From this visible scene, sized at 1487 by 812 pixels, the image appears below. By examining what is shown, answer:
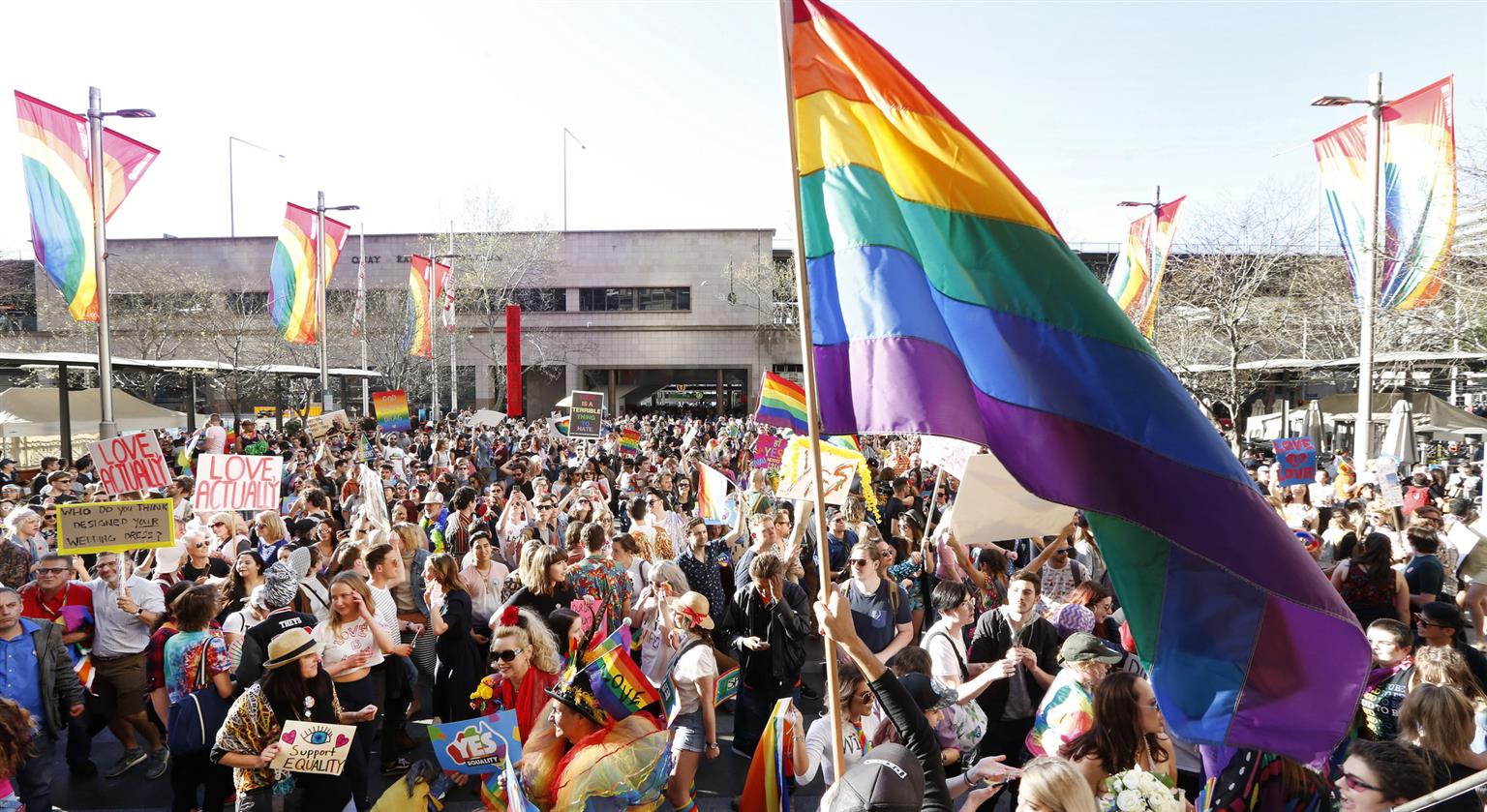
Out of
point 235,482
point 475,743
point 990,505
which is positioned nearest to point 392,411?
point 235,482

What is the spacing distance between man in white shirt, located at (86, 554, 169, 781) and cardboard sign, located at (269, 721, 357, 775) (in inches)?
111

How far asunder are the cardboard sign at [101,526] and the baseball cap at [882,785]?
631 cm

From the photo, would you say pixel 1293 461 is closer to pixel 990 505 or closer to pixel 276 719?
pixel 990 505

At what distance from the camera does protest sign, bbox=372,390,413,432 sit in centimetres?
2056

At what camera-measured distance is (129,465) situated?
9641 millimetres

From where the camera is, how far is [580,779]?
383cm

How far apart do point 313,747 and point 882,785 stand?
310cm

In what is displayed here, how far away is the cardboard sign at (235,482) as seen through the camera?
30.8 ft

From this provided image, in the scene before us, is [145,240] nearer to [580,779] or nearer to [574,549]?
[574,549]

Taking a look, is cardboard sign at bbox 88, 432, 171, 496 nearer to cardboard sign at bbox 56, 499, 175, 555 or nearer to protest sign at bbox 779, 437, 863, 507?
cardboard sign at bbox 56, 499, 175, 555

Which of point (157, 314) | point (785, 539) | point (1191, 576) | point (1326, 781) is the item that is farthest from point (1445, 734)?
point (157, 314)

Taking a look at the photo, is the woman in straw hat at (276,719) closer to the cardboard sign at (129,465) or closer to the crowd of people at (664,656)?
the crowd of people at (664,656)

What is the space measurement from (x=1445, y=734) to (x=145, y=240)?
62.0 meters

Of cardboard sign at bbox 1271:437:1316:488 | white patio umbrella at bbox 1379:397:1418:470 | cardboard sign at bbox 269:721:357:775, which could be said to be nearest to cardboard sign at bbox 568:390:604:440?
cardboard sign at bbox 1271:437:1316:488
